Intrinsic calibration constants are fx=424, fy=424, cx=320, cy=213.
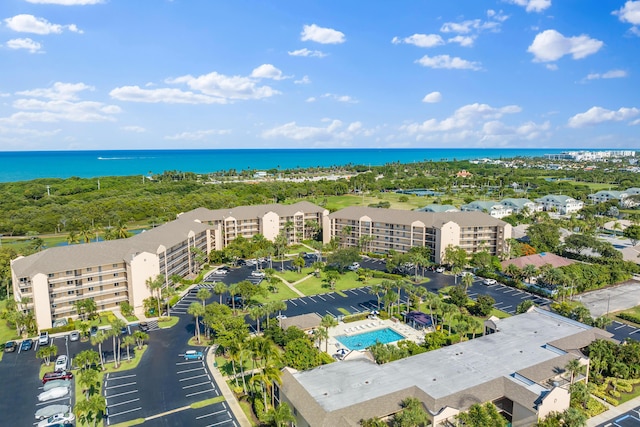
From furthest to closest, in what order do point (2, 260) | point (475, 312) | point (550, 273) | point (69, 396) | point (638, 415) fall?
point (2, 260), point (550, 273), point (475, 312), point (69, 396), point (638, 415)

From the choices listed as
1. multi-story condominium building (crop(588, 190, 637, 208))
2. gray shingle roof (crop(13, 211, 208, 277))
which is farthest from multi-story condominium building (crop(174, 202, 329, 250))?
multi-story condominium building (crop(588, 190, 637, 208))

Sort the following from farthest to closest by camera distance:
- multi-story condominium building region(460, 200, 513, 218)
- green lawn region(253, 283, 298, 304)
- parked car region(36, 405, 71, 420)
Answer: multi-story condominium building region(460, 200, 513, 218)
green lawn region(253, 283, 298, 304)
parked car region(36, 405, 71, 420)

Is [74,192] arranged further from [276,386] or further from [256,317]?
[276,386]

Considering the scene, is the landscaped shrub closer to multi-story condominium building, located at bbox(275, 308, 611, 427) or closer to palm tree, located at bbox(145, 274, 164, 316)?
multi-story condominium building, located at bbox(275, 308, 611, 427)

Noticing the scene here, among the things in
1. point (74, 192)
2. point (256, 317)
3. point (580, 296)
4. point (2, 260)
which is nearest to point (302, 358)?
point (256, 317)

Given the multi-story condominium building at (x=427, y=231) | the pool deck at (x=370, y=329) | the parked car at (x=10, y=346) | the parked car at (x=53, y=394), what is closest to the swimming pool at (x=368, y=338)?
the pool deck at (x=370, y=329)

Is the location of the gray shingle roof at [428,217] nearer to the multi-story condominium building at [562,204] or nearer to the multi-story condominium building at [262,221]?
the multi-story condominium building at [262,221]
